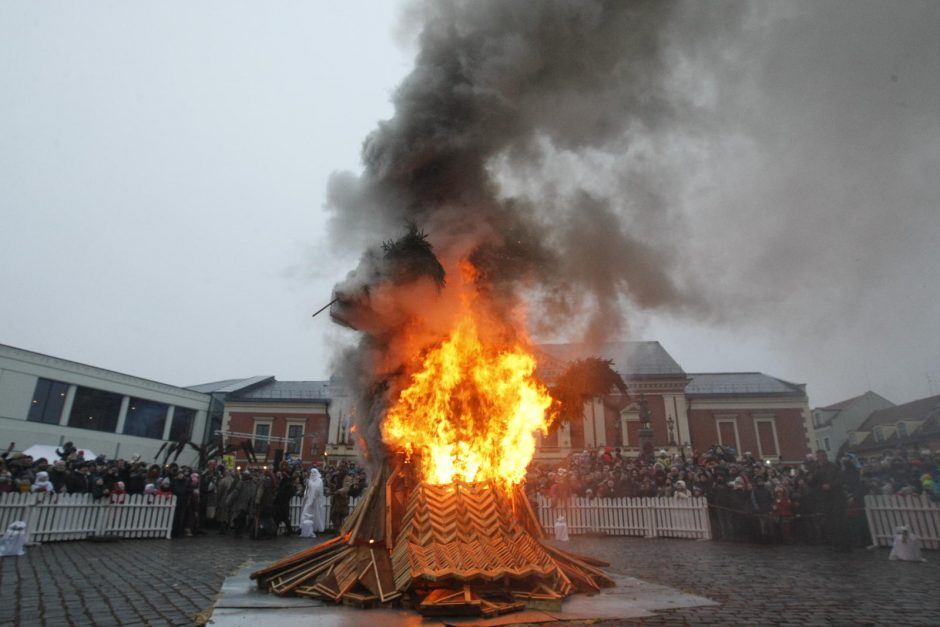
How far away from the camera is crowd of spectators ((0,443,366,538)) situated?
14.7 m

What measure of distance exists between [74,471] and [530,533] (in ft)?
45.1

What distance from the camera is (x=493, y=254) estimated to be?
1011 cm

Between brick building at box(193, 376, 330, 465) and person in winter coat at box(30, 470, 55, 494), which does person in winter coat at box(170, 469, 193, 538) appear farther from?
brick building at box(193, 376, 330, 465)

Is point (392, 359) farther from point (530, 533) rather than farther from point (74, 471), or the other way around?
point (74, 471)

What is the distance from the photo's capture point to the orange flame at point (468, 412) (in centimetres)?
880

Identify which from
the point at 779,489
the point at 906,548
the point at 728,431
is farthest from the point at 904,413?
the point at 906,548

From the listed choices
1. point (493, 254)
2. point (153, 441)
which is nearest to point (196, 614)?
point (493, 254)

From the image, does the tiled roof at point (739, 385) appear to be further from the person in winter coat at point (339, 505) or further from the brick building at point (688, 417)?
the person in winter coat at point (339, 505)

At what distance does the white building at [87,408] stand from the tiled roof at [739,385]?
38.7 meters

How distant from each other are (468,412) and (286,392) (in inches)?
1731

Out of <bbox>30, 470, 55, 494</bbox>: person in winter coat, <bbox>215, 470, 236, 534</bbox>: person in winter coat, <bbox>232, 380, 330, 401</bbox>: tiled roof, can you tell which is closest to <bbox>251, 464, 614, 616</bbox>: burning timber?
<bbox>30, 470, 55, 494</bbox>: person in winter coat

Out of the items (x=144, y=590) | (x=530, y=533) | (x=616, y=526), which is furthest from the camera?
(x=616, y=526)

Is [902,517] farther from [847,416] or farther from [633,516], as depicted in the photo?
[847,416]

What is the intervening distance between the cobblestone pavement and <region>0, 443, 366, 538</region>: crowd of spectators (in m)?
2.02
